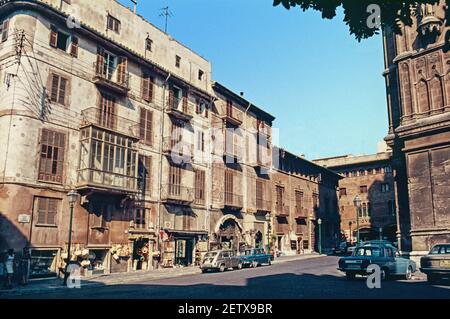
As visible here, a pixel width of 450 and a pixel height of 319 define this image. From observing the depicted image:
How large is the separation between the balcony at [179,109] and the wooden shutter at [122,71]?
4592 mm

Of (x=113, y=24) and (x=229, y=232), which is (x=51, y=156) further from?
(x=229, y=232)

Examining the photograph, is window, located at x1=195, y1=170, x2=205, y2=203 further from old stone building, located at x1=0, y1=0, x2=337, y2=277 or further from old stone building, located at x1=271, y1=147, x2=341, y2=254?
old stone building, located at x1=271, y1=147, x2=341, y2=254

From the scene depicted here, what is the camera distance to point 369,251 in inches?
696

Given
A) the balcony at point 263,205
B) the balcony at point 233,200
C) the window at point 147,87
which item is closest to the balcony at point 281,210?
the balcony at point 263,205

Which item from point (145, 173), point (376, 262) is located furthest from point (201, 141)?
point (376, 262)

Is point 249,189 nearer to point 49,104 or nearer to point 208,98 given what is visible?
point 208,98

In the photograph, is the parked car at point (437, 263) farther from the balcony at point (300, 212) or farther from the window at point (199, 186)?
the balcony at point (300, 212)

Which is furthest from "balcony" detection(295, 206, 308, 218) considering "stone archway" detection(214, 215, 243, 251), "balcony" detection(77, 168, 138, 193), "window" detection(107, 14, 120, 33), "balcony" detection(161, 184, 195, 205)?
"window" detection(107, 14, 120, 33)

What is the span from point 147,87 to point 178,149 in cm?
533

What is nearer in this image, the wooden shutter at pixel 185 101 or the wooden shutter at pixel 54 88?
the wooden shutter at pixel 54 88

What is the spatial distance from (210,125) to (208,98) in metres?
2.40

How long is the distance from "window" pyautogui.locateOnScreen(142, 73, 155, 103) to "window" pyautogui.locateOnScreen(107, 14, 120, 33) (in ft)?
12.0

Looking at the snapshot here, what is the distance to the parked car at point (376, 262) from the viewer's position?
17.1 metres
